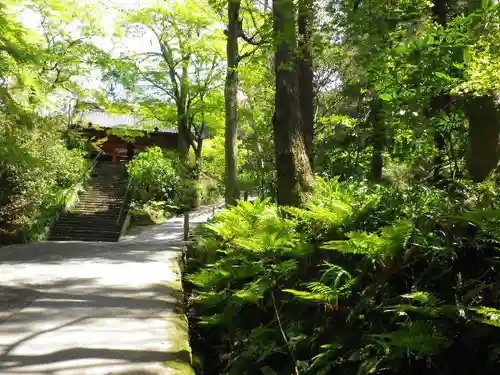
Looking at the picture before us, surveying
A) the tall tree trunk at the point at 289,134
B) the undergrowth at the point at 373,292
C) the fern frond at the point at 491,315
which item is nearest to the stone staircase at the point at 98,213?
the tall tree trunk at the point at 289,134

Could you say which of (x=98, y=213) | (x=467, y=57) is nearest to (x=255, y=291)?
(x=467, y=57)

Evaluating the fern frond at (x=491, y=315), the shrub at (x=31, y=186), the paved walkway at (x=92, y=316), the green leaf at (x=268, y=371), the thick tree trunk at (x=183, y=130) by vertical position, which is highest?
the thick tree trunk at (x=183, y=130)

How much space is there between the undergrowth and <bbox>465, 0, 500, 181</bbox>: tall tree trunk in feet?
2.19

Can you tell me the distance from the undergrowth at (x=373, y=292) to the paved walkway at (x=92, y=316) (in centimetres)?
86

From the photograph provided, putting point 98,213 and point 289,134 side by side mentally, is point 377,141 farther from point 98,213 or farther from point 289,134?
point 98,213

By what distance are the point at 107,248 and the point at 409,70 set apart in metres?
11.1

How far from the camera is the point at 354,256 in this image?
507 centimetres

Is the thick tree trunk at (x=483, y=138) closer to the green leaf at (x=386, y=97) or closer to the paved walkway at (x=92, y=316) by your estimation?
the green leaf at (x=386, y=97)

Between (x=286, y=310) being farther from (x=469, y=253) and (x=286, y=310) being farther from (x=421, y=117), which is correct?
(x=421, y=117)

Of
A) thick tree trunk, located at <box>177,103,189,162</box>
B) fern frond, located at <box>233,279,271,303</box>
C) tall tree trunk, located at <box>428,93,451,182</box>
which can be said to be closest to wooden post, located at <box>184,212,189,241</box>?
tall tree trunk, located at <box>428,93,451,182</box>

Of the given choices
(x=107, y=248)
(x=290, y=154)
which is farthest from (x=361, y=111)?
(x=107, y=248)

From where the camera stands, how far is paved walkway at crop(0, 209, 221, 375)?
4.66 metres

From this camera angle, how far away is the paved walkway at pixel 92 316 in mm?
4656

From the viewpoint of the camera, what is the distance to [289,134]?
8.23m
